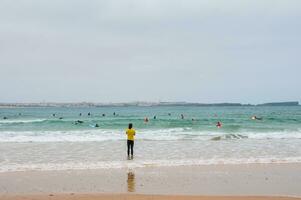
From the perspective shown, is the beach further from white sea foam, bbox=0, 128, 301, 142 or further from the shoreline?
white sea foam, bbox=0, 128, 301, 142

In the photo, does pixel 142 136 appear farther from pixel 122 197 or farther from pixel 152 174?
pixel 122 197

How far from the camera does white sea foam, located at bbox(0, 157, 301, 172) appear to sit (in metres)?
14.9

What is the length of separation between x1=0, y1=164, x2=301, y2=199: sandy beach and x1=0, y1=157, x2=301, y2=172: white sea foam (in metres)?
0.76

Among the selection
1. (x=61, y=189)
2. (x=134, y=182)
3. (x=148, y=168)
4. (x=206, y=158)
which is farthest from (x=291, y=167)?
(x=61, y=189)

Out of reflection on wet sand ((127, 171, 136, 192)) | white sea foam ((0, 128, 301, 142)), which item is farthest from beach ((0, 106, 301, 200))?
white sea foam ((0, 128, 301, 142))

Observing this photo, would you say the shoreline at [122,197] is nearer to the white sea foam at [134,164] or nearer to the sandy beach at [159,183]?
the sandy beach at [159,183]

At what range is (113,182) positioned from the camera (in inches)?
471

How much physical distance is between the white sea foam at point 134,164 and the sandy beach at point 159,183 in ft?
2.49

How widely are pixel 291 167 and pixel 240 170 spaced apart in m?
2.04

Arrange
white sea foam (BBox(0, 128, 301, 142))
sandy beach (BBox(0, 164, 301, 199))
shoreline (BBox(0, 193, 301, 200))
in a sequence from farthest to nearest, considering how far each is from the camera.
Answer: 1. white sea foam (BBox(0, 128, 301, 142))
2. sandy beach (BBox(0, 164, 301, 199))
3. shoreline (BBox(0, 193, 301, 200))

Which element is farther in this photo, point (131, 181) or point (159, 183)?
point (131, 181)

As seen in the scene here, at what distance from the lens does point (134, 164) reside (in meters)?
15.8

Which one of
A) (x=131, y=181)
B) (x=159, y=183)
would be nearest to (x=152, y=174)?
(x=131, y=181)

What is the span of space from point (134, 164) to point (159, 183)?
422 cm
